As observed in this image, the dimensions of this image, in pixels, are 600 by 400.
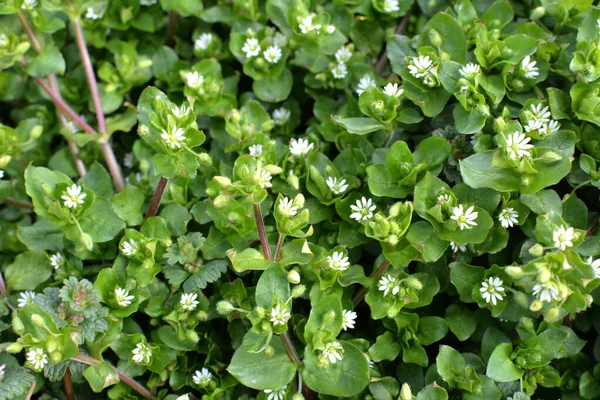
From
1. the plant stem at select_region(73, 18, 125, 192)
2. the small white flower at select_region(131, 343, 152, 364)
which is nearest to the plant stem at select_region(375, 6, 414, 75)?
the plant stem at select_region(73, 18, 125, 192)

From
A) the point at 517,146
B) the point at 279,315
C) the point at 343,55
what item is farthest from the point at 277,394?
the point at 343,55

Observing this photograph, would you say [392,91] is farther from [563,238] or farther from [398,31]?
[563,238]

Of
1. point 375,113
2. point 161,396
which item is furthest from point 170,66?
point 161,396

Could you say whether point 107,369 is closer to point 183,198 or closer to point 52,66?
point 183,198

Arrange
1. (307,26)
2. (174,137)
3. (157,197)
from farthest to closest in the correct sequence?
1. (307,26)
2. (157,197)
3. (174,137)

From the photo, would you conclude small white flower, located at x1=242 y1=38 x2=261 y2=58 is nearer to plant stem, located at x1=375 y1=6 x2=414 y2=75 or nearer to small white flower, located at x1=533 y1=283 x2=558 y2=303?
plant stem, located at x1=375 y1=6 x2=414 y2=75

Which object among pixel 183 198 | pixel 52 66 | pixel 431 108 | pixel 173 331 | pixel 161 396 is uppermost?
pixel 52 66
